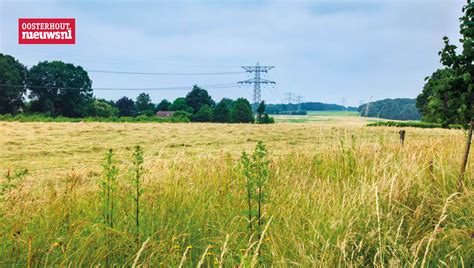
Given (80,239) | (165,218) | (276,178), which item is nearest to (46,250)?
(80,239)

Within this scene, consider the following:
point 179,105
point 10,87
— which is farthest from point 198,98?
point 10,87

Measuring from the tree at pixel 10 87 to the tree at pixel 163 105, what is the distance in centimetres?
3178

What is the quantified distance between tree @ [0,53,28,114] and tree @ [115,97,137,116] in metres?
22.1

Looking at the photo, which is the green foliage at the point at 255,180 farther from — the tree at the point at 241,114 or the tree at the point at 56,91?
the tree at the point at 241,114

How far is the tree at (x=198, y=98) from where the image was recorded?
76.8 meters

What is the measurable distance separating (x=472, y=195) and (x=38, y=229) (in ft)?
14.5

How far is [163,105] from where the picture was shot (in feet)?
280

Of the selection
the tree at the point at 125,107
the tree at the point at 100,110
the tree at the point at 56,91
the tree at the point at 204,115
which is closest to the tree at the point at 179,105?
the tree at the point at 125,107

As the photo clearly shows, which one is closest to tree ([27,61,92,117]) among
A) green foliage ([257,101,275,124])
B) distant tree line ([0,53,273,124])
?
distant tree line ([0,53,273,124])

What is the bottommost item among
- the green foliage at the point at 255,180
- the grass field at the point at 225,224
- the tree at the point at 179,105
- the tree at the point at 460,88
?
the grass field at the point at 225,224

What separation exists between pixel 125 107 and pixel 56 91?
20.0m

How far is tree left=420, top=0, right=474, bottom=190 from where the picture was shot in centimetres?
505

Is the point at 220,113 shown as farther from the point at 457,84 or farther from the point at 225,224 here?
the point at 225,224

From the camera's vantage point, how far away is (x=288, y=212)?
151 inches
